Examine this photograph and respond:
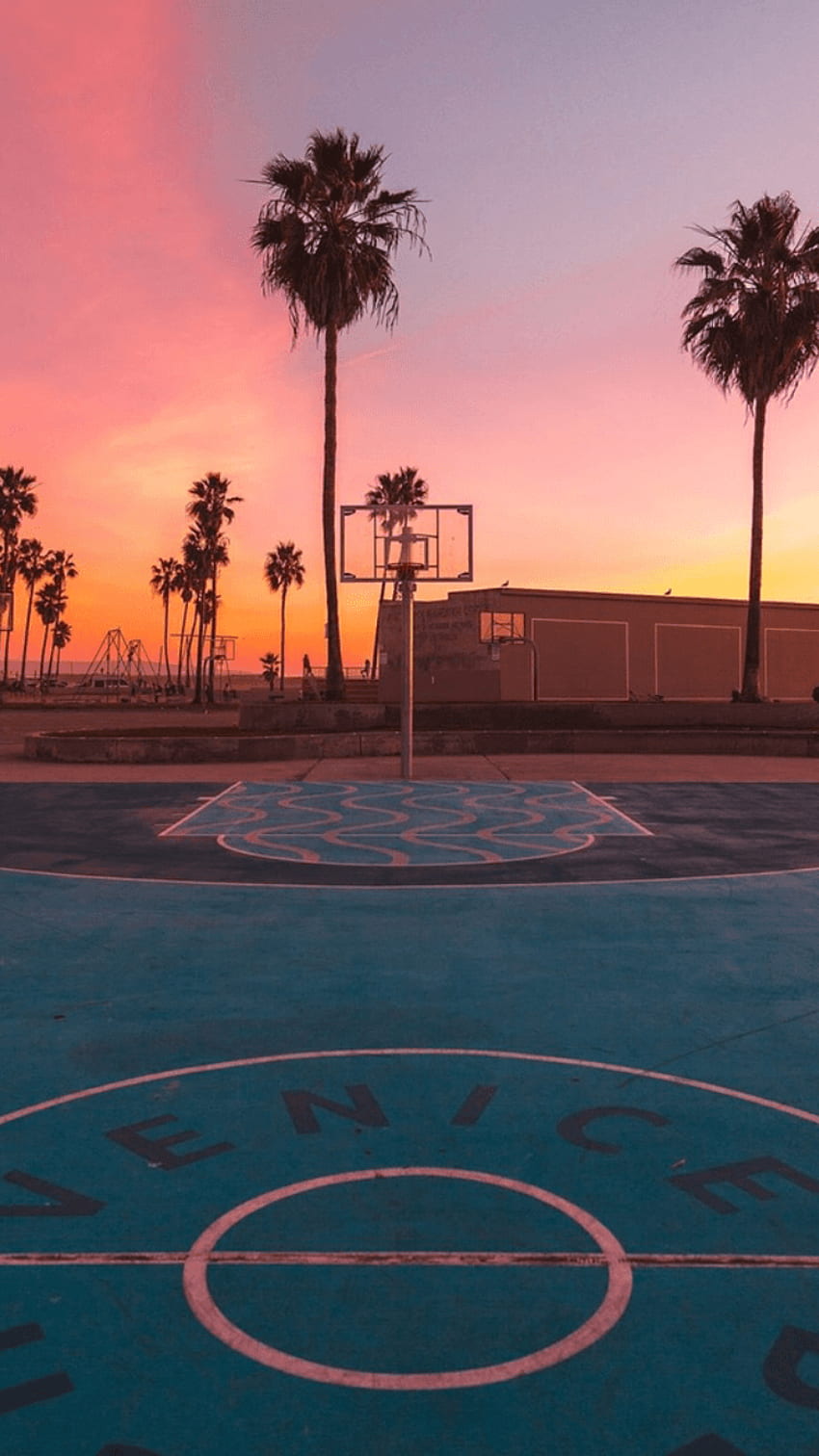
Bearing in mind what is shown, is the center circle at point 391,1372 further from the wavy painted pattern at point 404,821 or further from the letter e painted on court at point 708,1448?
the wavy painted pattern at point 404,821

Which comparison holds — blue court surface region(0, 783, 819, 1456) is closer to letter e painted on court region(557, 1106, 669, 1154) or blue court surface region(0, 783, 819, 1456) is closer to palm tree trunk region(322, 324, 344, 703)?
letter e painted on court region(557, 1106, 669, 1154)

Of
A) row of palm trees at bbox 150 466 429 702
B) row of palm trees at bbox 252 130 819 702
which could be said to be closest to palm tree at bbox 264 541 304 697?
row of palm trees at bbox 150 466 429 702

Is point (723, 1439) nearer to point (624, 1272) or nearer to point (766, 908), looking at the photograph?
point (624, 1272)

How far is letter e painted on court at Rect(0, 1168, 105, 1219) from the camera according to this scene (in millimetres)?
4230

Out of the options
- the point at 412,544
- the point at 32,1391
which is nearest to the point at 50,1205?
the point at 32,1391

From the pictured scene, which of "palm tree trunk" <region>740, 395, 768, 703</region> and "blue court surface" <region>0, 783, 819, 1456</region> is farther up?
"palm tree trunk" <region>740, 395, 768, 703</region>

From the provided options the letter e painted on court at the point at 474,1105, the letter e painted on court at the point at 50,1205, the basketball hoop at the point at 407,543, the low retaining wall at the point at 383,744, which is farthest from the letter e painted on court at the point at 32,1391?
the low retaining wall at the point at 383,744

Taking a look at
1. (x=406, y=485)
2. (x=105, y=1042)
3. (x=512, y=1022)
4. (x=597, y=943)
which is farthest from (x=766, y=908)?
(x=406, y=485)

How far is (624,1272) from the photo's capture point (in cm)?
381

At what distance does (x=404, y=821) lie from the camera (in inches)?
651

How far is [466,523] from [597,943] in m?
15.5

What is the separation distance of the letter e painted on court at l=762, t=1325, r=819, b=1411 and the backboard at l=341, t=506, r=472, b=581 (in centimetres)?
1975

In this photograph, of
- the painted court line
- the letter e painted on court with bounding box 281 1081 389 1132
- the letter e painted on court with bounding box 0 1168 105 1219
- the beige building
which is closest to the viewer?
the letter e painted on court with bounding box 0 1168 105 1219

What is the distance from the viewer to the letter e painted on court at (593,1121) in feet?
16.1
